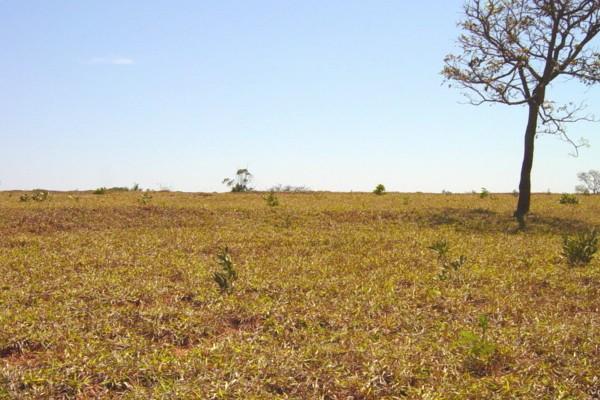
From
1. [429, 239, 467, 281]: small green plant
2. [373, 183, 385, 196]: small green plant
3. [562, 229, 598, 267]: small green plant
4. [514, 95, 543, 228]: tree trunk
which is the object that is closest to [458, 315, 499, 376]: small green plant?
[429, 239, 467, 281]: small green plant

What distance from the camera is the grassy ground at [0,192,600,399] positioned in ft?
16.2

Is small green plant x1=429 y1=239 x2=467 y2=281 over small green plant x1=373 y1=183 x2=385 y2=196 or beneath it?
beneath

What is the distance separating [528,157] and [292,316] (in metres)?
15.2

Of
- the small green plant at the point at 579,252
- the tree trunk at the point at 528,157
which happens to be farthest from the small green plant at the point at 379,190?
the small green plant at the point at 579,252

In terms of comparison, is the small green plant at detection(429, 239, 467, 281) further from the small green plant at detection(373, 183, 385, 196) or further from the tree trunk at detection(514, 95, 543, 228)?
the small green plant at detection(373, 183, 385, 196)

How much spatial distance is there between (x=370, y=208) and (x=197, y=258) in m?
8.87

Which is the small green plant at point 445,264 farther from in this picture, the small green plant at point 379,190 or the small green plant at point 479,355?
the small green plant at point 379,190

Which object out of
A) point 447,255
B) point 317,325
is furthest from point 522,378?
point 447,255

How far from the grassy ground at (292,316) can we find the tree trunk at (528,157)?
545 cm

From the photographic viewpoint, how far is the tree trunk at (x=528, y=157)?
1903 centimetres

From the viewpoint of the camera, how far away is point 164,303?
734 centimetres

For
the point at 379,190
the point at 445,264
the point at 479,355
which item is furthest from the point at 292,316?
the point at 379,190

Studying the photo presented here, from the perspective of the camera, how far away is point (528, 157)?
19.5 m

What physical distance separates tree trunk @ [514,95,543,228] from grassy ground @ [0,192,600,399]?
545cm
